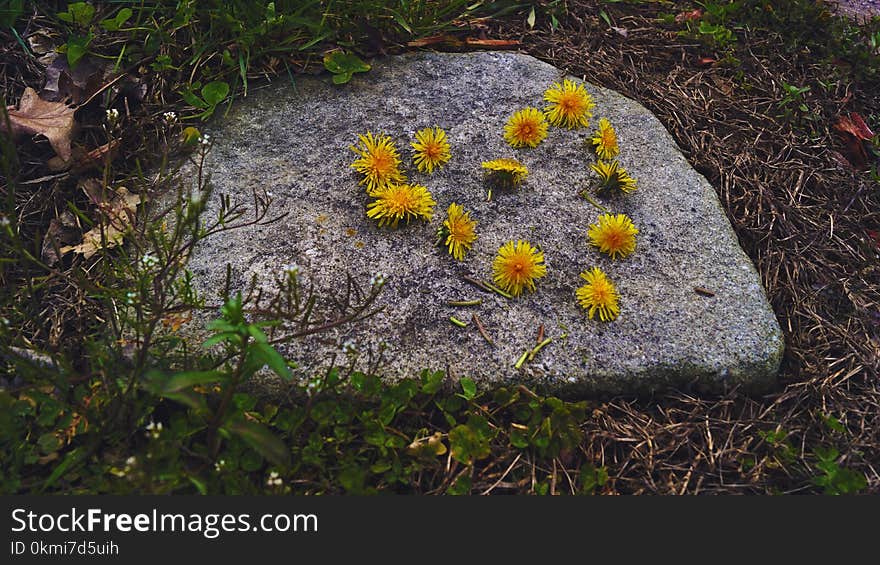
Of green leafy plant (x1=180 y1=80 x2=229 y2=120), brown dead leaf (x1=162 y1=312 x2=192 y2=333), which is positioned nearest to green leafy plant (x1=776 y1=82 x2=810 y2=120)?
green leafy plant (x1=180 y1=80 x2=229 y2=120)

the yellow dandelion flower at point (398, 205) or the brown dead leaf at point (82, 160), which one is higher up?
the brown dead leaf at point (82, 160)

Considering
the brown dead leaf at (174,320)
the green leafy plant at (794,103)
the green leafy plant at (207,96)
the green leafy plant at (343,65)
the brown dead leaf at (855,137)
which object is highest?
the green leafy plant at (343,65)

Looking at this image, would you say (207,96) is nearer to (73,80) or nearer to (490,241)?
(73,80)

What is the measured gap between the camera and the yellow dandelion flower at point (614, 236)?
2.39 m

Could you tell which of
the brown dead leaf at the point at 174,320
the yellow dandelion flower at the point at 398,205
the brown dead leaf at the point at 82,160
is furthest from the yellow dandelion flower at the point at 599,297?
the brown dead leaf at the point at 82,160

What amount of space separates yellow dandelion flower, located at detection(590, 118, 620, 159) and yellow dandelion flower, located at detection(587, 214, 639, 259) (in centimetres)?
36

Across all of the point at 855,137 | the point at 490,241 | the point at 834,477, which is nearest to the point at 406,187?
the point at 490,241

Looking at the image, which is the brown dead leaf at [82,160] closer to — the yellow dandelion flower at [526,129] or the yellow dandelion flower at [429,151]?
the yellow dandelion flower at [429,151]

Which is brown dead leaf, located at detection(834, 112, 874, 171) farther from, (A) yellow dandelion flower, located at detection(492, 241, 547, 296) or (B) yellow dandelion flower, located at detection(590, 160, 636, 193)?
(A) yellow dandelion flower, located at detection(492, 241, 547, 296)

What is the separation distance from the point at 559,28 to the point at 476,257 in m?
1.62

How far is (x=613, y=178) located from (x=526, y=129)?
0.40 metres

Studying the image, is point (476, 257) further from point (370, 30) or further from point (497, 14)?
point (497, 14)

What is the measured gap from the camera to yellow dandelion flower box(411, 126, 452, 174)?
2580 millimetres

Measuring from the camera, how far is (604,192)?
259 centimetres
